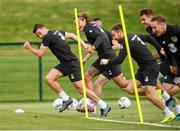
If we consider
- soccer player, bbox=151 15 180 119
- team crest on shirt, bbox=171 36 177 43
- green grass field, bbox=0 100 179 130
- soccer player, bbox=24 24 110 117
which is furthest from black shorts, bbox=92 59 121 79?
team crest on shirt, bbox=171 36 177 43

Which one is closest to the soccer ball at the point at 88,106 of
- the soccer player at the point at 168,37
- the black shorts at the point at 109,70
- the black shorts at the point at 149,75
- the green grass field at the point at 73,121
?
the green grass field at the point at 73,121

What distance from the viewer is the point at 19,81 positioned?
29469 mm

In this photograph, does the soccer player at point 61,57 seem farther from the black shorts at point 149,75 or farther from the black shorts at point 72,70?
the black shorts at point 149,75

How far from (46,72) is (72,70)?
7.48 metres

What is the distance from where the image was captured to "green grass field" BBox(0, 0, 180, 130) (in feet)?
60.1

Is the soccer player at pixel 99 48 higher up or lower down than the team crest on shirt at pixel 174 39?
higher up

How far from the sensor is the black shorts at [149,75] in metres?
19.4

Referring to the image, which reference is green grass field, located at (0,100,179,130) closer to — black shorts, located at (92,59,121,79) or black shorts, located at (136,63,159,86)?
black shorts, located at (136,63,159,86)

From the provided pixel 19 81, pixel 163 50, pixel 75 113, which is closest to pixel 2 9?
pixel 19 81

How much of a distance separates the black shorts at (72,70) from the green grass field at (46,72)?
834mm

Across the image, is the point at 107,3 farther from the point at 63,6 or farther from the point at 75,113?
the point at 75,113

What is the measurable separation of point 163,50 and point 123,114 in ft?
9.33

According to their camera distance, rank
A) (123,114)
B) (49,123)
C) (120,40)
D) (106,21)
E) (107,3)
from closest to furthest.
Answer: (49,123) < (120,40) < (123,114) < (106,21) < (107,3)

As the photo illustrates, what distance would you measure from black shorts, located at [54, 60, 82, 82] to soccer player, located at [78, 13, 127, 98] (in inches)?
24.2
